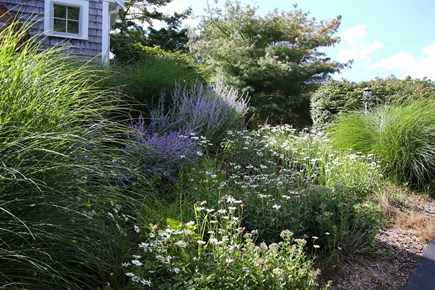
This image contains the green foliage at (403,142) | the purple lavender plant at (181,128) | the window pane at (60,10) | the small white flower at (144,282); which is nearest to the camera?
the small white flower at (144,282)

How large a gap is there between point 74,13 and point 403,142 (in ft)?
30.0

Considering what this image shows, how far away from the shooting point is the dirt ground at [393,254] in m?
3.41

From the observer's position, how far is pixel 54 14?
11422 millimetres

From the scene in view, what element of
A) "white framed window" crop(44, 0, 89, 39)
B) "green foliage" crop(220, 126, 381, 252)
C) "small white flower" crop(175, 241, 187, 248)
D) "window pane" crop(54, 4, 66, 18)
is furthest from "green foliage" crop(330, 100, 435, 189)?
"window pane" crop(54, 4, 66, 18)

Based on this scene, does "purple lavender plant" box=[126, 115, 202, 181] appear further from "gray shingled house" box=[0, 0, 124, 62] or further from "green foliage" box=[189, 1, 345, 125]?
"green foliage" box=[189, 1, 345, 125]

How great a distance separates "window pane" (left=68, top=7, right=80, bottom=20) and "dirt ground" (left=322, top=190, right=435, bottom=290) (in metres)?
9.51

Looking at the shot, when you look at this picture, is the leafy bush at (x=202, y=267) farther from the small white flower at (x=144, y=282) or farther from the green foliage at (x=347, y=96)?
the green foliage at (x=347, y=96)

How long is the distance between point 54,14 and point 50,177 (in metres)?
10.5

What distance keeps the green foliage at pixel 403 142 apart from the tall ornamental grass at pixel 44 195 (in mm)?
4722

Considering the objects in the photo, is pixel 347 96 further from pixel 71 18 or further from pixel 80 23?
pixel 71 18

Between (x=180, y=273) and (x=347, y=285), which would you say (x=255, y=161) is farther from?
(x=180, y=273)

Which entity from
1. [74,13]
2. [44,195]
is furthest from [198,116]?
[74,13]

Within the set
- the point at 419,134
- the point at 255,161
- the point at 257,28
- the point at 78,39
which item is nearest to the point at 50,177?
the point at 255,161

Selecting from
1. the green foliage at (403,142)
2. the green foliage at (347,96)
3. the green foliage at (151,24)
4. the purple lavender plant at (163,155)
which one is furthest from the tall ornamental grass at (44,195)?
the green foliage at (151,24)
